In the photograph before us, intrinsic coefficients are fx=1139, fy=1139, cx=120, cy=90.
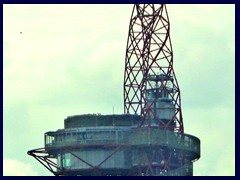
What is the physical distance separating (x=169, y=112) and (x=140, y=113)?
6.13 m

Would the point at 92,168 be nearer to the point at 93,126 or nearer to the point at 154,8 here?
the point at 93,126

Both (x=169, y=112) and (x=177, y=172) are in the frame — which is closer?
(x=177, y=172)

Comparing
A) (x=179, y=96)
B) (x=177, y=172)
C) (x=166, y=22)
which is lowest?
(x=177, y=172)

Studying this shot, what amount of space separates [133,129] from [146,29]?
56.2 ft

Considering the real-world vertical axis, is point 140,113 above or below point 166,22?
below

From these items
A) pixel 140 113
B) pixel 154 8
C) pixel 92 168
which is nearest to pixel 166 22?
pixel 154 8

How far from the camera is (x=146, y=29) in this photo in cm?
19338

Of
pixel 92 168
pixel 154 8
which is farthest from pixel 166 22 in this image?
pixel 92 168

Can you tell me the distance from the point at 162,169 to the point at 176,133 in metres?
6.96

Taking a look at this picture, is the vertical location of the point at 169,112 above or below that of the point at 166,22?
below

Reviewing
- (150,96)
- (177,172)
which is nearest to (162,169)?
(177,172)

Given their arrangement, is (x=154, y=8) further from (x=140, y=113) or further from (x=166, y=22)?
(x=140, y=113)

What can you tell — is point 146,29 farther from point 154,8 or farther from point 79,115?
point 79,115

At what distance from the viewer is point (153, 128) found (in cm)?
18938
